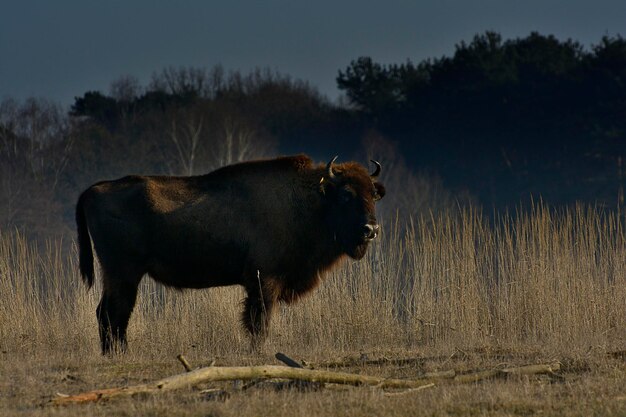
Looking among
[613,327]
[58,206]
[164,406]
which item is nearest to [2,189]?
[58,206]

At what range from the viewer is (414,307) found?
569 inches

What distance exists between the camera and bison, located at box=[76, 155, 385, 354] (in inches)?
483

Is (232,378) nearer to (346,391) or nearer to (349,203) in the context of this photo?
(346,391)

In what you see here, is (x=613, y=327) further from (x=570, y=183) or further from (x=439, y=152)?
(x=439, y=152)

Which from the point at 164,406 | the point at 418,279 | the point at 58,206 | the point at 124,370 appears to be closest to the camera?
the point at 164,406

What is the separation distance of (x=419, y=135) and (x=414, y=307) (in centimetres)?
4800

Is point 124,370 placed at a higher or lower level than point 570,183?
lower

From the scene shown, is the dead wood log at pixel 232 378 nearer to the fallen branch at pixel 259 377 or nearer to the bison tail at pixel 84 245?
the fallen branch at pixel 259 377

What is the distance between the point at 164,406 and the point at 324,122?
61766mm

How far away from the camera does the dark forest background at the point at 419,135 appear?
173ft

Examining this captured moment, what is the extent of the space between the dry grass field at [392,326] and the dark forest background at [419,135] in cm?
3433

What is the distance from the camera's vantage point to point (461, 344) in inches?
483

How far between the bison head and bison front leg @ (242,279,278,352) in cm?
113

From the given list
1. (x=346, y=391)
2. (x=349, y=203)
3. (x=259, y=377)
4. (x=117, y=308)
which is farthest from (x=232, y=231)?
(x=346, y=391)
